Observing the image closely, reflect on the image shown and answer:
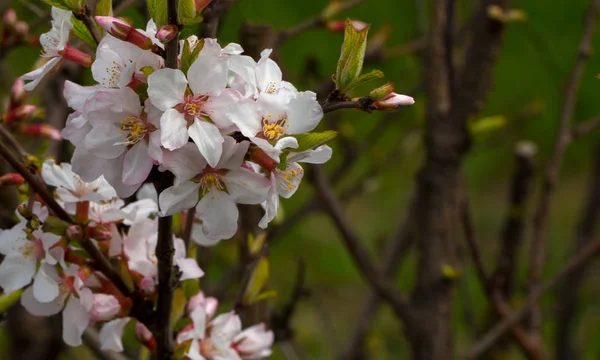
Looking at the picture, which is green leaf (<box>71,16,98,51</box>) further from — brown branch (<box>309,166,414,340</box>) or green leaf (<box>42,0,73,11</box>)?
brown branch (<box>309,166,414,340</box>)

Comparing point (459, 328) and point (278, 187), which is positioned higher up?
point (278, 187)

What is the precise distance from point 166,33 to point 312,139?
108 mm

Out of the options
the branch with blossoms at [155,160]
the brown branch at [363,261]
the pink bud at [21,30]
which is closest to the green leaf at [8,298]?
the branch with blossoms at [155,160]

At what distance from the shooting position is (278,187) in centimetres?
44

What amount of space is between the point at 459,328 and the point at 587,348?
0.34 meters

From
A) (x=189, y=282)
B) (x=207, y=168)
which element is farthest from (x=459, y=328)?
(x=207, y=168)

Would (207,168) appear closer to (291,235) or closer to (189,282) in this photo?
(189,282)

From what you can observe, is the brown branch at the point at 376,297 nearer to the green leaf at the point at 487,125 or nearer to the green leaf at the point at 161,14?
the green leaf at the point at 487,125

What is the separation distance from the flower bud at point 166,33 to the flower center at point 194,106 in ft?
0.13

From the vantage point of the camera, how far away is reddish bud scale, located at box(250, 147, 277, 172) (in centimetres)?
41

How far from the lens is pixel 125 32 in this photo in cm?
39

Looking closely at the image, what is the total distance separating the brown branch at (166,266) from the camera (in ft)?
1.26

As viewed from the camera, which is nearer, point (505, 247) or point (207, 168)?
point (207, 168)

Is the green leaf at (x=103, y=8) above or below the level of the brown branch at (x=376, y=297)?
above
